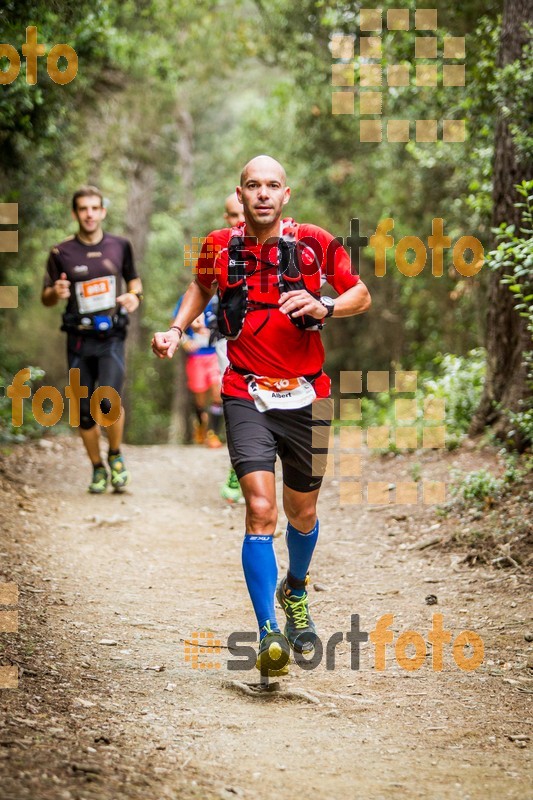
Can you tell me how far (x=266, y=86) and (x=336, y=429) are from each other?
1766 cm

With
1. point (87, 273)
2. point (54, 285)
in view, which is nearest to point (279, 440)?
point (54, 285)

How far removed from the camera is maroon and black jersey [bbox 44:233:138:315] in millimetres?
8297

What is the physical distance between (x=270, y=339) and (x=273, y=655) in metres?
1.53

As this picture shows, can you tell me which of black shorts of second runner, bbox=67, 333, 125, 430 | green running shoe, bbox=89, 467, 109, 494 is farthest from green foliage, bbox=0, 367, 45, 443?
black shorts of second runner, bbox=67, 333, 125, 430

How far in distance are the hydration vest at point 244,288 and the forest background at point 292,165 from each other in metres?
2.35

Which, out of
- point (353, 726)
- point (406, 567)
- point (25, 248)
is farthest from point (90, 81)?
point (353, 726)

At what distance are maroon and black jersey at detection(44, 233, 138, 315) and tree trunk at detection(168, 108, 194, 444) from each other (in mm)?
19113

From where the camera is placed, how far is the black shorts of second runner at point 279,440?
175 inches

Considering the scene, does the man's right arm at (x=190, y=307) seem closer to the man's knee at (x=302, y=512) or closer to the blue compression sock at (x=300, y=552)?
the man's knee at (x=302, y=512)

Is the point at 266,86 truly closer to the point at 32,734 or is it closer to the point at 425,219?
the point at 425,219

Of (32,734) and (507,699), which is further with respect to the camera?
(507,699)

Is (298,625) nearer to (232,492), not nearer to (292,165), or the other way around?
(232,492)

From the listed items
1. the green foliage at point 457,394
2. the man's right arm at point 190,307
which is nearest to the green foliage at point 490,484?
the green foliage at point 457,394

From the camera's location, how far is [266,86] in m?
30.3
